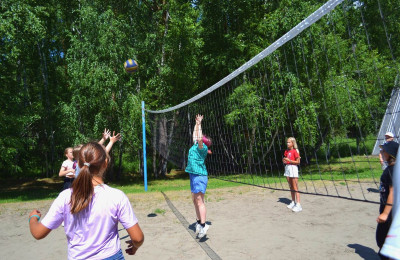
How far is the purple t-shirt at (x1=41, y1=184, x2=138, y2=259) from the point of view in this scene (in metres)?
1.72

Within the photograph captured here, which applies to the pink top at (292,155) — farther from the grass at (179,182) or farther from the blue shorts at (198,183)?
the blue shorts at (198,183)

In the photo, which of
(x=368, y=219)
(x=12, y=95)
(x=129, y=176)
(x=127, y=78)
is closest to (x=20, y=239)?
(x=368, y=219)

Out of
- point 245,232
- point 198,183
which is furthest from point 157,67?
point 245,232

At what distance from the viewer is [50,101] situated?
15.4 meters

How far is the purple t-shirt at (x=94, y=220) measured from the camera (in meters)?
1.72

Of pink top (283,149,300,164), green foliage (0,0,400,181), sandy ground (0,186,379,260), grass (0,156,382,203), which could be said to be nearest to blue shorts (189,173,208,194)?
sandy ground (0,186,379,260)

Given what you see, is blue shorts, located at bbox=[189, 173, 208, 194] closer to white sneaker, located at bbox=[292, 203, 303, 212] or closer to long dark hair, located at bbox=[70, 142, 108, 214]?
white sneaker, located at bbox=[292, 203, 303, 212]

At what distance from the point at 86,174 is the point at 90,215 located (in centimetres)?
23

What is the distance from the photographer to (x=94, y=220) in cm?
172

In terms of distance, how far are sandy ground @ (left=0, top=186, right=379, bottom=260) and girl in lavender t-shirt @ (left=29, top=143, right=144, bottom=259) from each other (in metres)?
2.20

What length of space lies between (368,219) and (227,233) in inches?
96.6

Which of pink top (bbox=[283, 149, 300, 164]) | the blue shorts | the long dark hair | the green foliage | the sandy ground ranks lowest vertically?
the sandy ground

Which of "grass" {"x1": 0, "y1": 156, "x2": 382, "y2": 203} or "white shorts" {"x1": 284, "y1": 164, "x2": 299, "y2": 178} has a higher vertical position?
"white shorts" {"x1": 284, "y1": 164, "x2": 299, "y2": 178}

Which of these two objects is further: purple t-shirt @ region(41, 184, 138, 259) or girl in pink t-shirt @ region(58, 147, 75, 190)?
girl in pink t-shirt @ region(58, 147, 75, 190)
